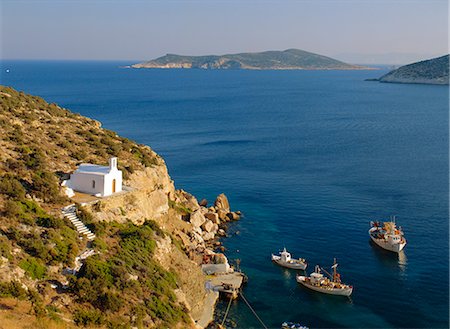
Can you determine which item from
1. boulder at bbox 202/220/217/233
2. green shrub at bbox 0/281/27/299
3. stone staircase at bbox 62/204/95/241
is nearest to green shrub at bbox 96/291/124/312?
green shrub at bbox 0/281/27/299

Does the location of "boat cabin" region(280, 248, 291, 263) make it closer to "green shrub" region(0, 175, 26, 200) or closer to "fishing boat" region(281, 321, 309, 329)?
"fishing boat" region(281, 321, 309, 329)

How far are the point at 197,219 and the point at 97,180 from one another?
45.7 feet

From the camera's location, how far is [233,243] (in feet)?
156

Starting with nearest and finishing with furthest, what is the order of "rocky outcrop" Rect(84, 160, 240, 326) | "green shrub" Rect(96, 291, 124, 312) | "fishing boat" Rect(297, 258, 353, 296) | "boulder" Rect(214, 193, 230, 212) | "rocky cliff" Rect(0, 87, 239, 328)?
"rocky cliff" Rect(0, 87, 239, 328), "green shrub" Rect(96, 291, 124, 312), "rocky outcrop" Rect(84, 160, 240, 326), "fishing boat" Rect(297, 258, 353, 296), "boulder" Rect(214, 193, 230, 212)

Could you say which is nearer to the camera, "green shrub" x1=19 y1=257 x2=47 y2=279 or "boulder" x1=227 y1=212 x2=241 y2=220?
"green shrub" x1=19 y1=257 x2=47 y2=279

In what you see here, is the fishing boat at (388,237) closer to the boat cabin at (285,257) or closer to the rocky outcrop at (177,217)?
the boat cabin at (285,257)

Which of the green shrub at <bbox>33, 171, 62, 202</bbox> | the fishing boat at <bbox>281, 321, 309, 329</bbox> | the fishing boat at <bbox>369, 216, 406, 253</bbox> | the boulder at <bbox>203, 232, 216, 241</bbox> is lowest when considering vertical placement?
the fishing boat at <bbox>281, 321, 309, 329</bbox>

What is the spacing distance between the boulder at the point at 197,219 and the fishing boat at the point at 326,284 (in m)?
12.7

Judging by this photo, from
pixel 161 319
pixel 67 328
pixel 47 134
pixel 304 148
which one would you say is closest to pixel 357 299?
pixel 161 319

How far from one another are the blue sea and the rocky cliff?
570 centimetres

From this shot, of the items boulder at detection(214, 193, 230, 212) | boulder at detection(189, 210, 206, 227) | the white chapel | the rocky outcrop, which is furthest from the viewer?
boulder at detection(214, 193, 230, 212)

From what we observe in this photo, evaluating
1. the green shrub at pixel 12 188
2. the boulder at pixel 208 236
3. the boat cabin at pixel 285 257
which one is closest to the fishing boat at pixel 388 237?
the boat cabin at pixel 285 257

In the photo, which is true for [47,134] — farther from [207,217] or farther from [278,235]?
[278,235]

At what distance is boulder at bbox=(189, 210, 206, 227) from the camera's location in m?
47.9
